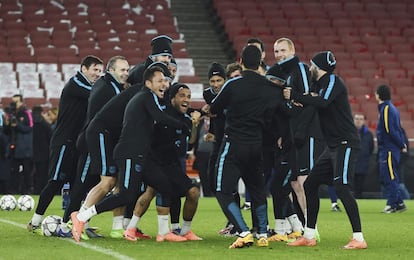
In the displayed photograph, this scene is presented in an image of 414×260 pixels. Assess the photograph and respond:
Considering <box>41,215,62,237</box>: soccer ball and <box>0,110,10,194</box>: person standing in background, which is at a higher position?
<box>0,110,10,194</box>: person standing in background

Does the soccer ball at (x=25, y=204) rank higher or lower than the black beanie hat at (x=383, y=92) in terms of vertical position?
lower

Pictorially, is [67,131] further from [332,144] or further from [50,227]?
[332,144]

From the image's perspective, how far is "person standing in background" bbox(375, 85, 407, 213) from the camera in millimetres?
17906

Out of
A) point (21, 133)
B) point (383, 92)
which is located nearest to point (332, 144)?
point (383, 92)

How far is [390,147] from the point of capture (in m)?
18.3

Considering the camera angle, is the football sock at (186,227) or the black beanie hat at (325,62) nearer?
the black beanie hat at (325,62)

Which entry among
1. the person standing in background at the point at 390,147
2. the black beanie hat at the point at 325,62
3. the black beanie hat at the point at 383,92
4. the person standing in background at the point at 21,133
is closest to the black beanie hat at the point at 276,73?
the black beanie hat at the point at 325,62

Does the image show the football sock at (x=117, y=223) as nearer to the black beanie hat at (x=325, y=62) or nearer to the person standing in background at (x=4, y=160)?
the black beanie hat at (x=325, y=62)

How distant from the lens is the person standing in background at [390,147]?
17906mm

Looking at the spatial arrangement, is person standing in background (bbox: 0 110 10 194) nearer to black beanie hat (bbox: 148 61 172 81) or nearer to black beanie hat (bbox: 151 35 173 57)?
black beanie hat (bbox: 151 35 173 57)

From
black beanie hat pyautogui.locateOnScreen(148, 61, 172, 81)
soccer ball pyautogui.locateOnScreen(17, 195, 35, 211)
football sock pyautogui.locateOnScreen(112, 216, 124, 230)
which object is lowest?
soccer ball pyautogui.locateOnScreen(17, 195, 35, 211)

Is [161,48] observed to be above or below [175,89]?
above

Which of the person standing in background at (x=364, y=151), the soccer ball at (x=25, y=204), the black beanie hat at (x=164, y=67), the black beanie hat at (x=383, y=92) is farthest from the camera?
the person standing in background at (x=364, y=151)

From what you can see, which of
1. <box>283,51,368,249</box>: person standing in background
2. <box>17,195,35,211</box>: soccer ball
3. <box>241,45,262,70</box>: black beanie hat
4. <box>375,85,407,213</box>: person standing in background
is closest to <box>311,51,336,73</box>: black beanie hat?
<box>283,51,368,249</box>: person standing in background
